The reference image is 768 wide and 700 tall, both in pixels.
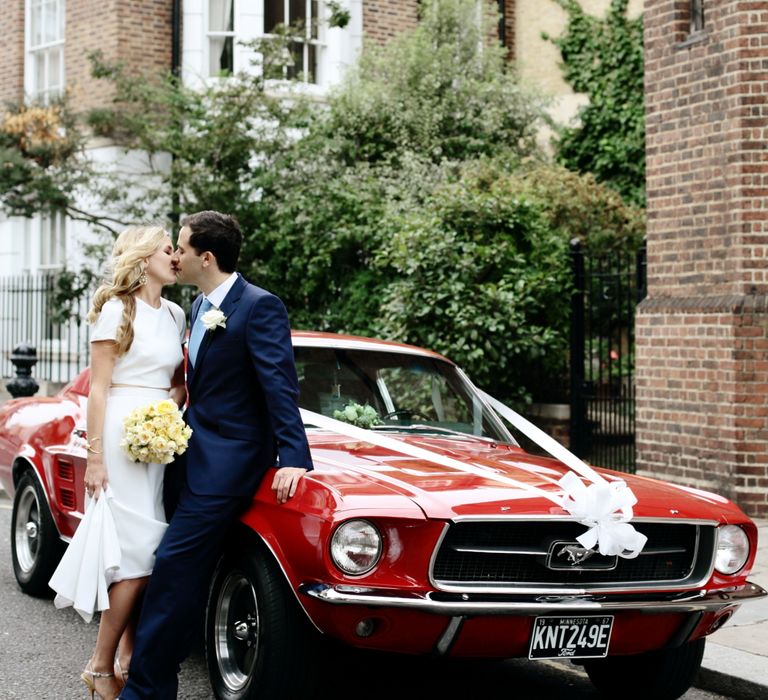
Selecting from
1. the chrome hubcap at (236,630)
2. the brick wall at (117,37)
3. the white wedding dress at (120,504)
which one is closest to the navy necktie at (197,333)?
the white wedding dress at (120,504)

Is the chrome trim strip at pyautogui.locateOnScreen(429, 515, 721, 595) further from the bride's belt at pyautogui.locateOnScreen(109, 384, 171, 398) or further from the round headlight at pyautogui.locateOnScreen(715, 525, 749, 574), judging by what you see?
the bride's belt at pyautogui.locateOnScreen(109, 384, 171, 398)

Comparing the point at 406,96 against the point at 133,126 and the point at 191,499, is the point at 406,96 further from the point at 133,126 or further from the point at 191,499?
the point at 191,499

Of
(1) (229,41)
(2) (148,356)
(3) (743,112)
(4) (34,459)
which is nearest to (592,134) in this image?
(1) (229,41)

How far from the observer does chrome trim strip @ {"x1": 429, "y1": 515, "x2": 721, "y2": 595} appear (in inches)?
166

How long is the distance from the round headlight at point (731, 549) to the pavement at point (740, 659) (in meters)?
0.69

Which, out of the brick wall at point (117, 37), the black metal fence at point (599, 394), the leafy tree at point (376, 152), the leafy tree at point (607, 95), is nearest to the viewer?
the black metal fence at point (599, 394)

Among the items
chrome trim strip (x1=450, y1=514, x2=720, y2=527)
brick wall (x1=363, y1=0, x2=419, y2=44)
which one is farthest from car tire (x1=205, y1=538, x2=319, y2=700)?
brick wall (x1=363, y1=0, x2=419, y2=44)

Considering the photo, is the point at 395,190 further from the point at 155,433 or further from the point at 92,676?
the point at 92,676

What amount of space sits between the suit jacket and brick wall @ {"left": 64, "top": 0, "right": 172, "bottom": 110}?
13561 millimetres

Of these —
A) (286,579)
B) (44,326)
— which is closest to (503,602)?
(286,579)

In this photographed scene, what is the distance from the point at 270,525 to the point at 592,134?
15.8m

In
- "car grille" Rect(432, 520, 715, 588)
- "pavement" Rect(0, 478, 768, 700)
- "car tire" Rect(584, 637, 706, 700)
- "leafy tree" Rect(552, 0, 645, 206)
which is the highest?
"leafy tree" Rect(552, 0, 645, 206)

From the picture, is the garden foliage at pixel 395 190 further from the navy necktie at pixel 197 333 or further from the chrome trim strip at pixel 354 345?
the navy necktie at pixel 197 333

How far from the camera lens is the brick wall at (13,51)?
782 inches
